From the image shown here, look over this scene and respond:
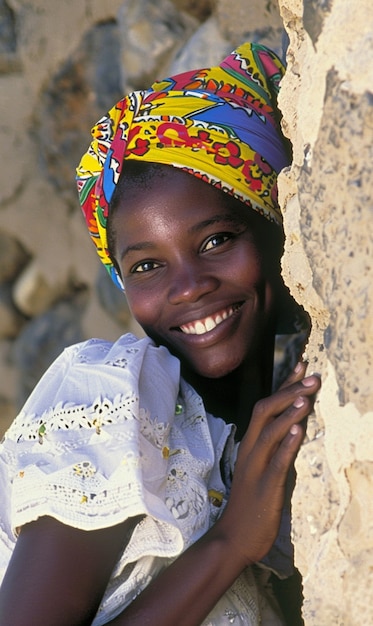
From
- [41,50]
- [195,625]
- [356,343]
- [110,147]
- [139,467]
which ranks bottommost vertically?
[195,625]

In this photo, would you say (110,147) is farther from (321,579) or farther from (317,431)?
(321,579)

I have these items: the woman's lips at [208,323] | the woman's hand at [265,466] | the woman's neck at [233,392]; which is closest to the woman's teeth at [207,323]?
the woman's lips at [208,323]

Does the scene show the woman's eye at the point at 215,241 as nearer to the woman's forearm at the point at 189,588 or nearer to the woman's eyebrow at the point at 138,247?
the woman's eyebrow at the point at 138,247

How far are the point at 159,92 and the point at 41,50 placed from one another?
1827 mm

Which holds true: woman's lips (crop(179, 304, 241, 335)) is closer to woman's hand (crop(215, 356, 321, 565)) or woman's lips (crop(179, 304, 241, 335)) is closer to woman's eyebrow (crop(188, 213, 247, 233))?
woman's eyebrow (crop(188, 213, 247, 233))

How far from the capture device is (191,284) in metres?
2.08

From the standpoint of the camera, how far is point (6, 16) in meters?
4.04

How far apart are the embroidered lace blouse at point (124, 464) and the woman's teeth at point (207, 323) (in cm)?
21

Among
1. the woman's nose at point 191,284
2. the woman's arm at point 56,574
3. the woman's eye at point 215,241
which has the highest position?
the woman's eye at point 215,241

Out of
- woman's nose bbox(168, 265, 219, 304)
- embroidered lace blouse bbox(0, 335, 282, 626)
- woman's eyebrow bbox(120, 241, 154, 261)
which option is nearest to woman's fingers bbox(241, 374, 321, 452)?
embroidered lace blouse bbox(0, 335, 282, 626)

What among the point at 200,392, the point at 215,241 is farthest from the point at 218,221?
the point at 200,392

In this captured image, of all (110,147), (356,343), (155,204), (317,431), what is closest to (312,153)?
(356,343)

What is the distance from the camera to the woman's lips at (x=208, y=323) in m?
2.12

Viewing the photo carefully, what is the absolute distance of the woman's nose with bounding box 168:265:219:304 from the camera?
2.08m
